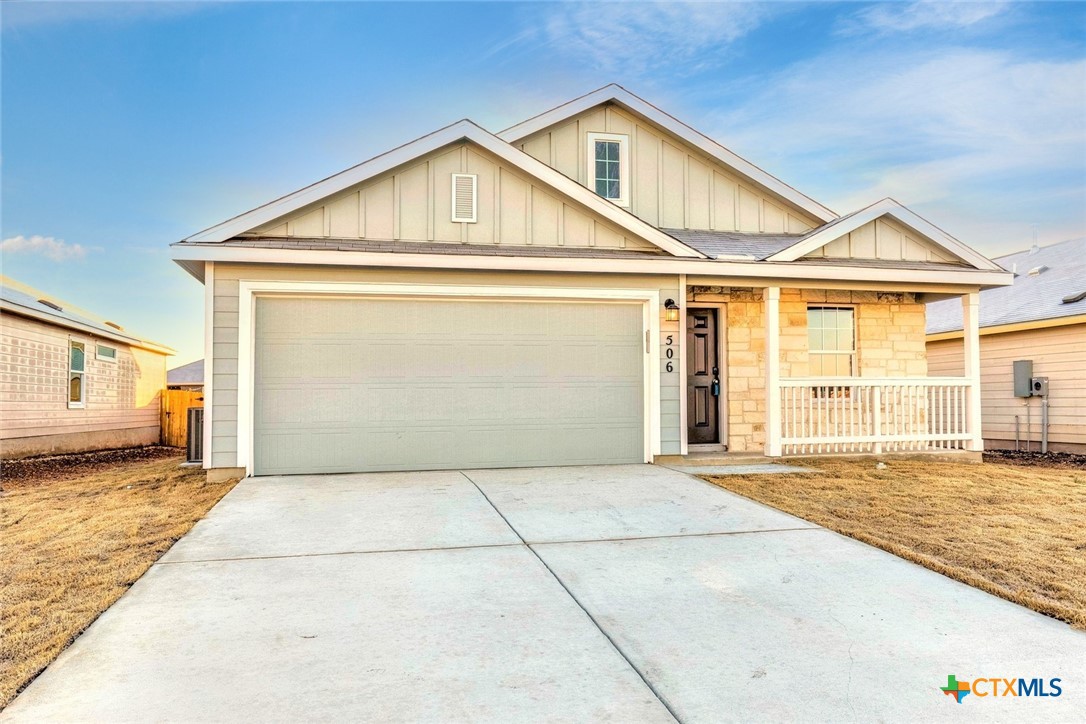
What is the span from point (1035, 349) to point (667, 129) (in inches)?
333

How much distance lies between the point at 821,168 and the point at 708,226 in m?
6.43

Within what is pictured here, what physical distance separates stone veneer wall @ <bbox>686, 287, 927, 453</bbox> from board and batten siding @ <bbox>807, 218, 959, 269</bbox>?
2.77ft

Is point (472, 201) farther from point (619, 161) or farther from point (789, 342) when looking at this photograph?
point (789, 342)

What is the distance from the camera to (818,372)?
10.1m

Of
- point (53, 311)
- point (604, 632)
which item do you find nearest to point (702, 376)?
point (604, 632)

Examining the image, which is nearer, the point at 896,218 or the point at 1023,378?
the point at 896,218

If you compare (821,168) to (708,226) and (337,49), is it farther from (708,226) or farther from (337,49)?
(337,49)

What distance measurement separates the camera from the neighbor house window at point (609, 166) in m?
10.6

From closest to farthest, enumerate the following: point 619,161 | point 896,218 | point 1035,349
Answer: point 896,218 → point 619,161 → point 1035,349

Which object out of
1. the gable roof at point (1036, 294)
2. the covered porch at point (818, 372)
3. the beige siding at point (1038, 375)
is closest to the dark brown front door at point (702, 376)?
the covered porch at point (818, 372)

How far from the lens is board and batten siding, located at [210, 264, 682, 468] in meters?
7.53

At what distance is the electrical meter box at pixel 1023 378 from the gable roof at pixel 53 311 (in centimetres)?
1848

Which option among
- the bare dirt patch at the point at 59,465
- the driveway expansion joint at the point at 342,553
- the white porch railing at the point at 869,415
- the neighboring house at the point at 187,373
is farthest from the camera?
the neighboring house at the point at 187,373

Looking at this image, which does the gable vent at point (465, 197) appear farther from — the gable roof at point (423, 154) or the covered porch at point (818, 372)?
the covered porch at point (818, 372)
